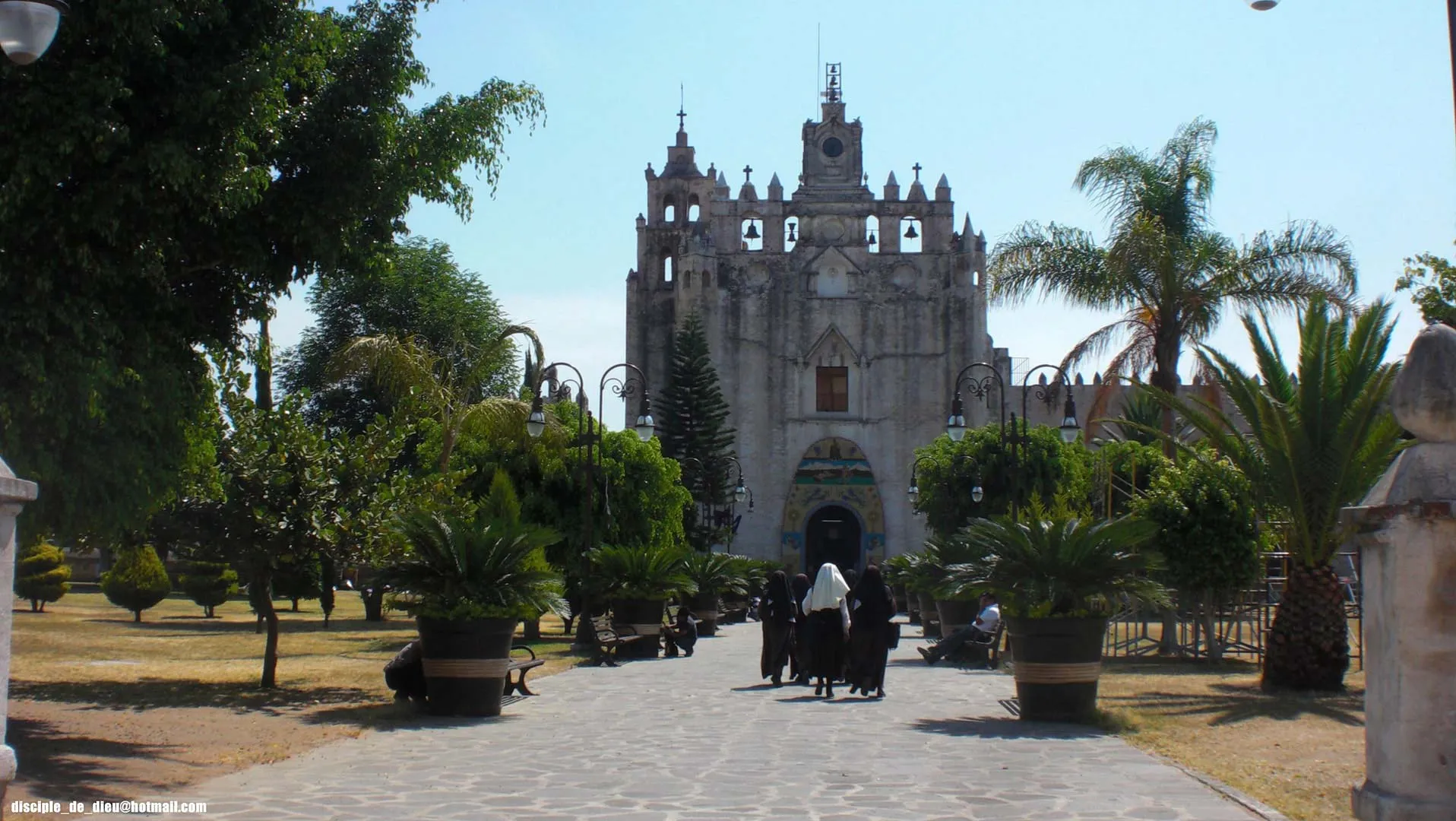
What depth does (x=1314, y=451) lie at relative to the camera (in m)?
14.2

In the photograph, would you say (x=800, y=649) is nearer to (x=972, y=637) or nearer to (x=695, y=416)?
(x=972, y=637)

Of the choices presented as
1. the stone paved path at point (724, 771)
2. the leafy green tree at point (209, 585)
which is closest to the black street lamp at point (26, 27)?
the stone paved path at point (724, 771)

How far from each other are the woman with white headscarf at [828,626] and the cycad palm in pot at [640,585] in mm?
6167

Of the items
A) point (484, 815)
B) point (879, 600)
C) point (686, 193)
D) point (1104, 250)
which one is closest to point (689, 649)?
point (879, 600)

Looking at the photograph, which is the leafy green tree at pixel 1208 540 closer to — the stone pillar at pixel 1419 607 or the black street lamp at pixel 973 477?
the black street lamp at pixel 973 477

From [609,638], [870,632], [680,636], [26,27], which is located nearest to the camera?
[26,27]

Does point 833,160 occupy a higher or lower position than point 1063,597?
higher

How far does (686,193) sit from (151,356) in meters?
46.5

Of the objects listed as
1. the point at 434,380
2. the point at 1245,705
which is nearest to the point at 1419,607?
the point at 1245,705

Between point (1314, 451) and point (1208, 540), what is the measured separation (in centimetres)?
468

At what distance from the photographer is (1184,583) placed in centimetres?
1875

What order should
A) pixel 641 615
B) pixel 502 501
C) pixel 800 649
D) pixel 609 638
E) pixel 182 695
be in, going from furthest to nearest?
pixel 641 615 → pixel 609 638 → pixel 502 501 → pixel 800 649 → pixel 182 695

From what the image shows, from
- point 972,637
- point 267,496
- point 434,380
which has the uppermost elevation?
point 434,380

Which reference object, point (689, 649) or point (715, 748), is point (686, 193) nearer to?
point (689, 649)
